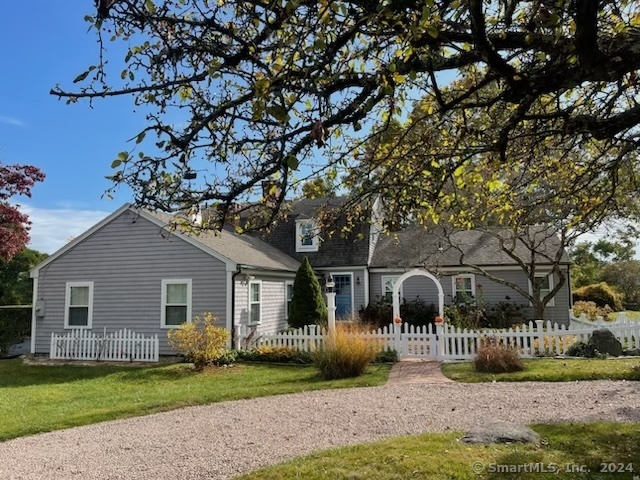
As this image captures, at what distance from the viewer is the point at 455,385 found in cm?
952

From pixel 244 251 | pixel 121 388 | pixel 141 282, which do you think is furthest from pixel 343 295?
pixel 121 388

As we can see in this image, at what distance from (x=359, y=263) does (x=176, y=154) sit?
18151 mm

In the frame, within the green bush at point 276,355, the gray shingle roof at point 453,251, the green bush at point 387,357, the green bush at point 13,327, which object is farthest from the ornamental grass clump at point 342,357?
the green bush at point 13,327

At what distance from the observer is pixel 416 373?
1103cm

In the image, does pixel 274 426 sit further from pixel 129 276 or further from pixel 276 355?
pixel 129 276

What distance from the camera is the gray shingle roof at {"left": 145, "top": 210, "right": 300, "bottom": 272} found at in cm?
1543

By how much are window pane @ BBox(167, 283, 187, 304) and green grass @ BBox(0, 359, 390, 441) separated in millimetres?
2566

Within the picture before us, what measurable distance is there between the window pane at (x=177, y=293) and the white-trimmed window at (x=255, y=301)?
216 centimetres

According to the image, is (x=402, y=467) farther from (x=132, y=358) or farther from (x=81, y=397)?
(x=132, y=358)

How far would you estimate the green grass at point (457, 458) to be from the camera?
4.32 m

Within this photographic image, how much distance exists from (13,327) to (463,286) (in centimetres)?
1849

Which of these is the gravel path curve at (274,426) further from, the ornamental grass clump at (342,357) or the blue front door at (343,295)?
the blue front door at (343,295)

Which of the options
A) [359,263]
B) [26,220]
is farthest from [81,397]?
[26,220]

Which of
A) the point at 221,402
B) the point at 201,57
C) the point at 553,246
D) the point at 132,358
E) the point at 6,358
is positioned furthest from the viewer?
the point at 553,246
